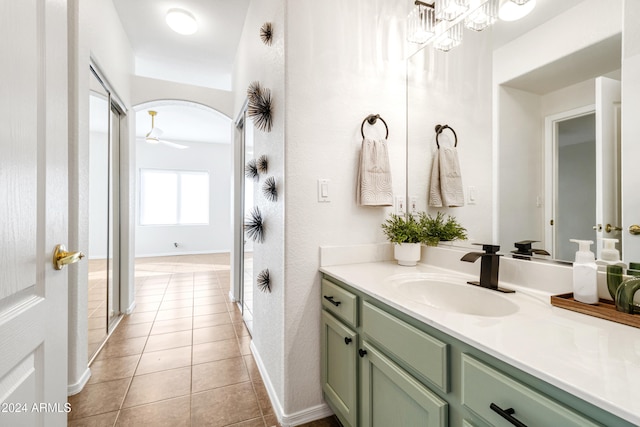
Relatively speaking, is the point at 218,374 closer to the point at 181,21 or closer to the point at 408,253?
the point at 408,253

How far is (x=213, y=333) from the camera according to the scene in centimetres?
275

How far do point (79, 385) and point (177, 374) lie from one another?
22.4 inches

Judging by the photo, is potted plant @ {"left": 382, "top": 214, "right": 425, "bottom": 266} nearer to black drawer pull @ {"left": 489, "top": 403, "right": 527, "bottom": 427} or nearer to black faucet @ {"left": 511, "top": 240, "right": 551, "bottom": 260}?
black faucet @ {"left": 511, "top": 240, "right": 551, "bottom": 260}

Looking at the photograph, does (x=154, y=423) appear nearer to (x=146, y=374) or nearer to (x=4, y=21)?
(x=146, y=374)

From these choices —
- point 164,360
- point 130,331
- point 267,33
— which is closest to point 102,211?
point 130,331

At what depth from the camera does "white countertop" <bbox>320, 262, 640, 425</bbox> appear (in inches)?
20.3

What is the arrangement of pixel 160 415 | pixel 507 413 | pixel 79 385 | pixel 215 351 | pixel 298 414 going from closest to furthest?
pixel 507 413
pixel 298 414
pixel 160 415
pixel 79 385
pixel 215 351

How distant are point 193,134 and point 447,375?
7.07 m

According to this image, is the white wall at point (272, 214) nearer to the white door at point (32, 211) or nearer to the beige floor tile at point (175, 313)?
the white door at point (32, 211)

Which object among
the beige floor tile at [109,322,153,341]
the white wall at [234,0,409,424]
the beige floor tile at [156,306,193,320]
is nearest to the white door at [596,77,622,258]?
the white wall at [234,0,409,424]

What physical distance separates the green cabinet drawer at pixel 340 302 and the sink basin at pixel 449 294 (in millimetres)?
200

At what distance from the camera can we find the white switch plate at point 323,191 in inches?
62.5

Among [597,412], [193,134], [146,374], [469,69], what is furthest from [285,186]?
[193,134]

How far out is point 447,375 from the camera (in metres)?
0.80
